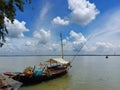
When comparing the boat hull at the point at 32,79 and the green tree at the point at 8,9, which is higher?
the green tree at the point at 8,9

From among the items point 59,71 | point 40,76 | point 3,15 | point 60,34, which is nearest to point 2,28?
point 3,15

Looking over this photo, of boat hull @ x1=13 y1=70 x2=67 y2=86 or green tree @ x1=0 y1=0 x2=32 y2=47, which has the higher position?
green tree @ x1=0 y1=0 x2=32 y2=47

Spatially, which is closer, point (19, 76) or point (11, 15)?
point (11, 15)

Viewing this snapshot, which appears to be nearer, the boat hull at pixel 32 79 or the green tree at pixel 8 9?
the green tree at pixel 8 9

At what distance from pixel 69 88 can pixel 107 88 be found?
151 inches

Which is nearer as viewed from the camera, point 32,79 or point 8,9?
point 8,9

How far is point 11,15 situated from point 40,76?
33.1 ft

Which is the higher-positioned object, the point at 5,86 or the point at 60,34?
the point at 60,34

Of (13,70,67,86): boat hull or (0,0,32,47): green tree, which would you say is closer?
(0,0,32,47): green tree

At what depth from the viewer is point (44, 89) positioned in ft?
72.3

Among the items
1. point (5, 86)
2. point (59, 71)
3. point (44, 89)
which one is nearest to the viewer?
point (5, 86)

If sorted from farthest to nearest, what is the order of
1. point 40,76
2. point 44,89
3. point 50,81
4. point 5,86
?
point 50,81 < point 40,76 < point 44,89 < point 5,86

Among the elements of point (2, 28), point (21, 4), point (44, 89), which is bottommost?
point (44, 89)

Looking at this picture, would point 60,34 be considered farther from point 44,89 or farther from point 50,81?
point 44,89
